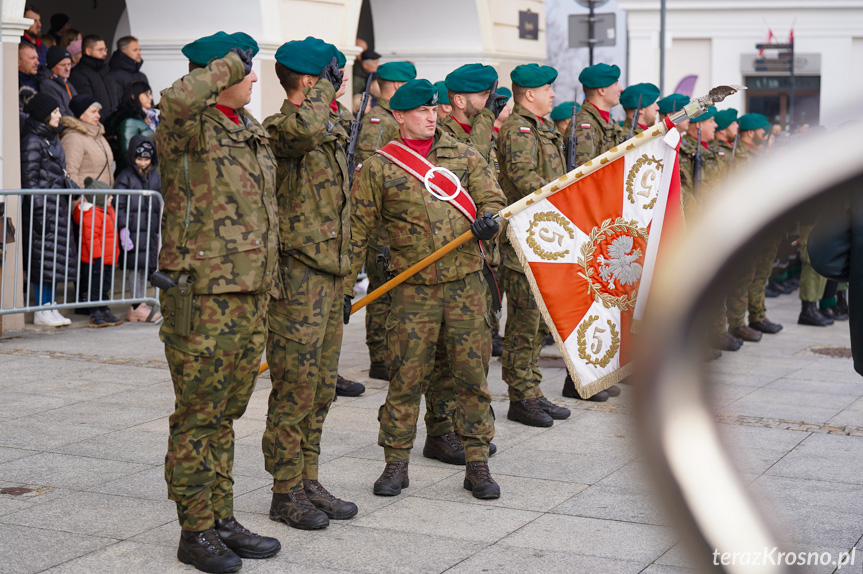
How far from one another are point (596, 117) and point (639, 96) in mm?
1077

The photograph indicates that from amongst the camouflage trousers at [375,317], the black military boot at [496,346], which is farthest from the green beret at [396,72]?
the black military boot at [496,346]

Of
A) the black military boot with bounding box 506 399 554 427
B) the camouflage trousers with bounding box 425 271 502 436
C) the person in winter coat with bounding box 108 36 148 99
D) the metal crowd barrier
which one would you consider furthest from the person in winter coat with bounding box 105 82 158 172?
the camouflage trousers with bounding box 425 271 502 436

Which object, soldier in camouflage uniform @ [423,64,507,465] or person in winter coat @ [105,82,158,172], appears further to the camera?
person in winter coat @ [105,82,158,172]

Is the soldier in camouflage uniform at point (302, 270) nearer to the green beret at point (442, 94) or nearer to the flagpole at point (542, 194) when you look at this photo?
the flagpole at point (542, 194)

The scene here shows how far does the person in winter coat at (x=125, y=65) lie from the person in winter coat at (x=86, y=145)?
73 cm

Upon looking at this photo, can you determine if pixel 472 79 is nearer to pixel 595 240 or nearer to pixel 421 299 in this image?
pixel 595 240

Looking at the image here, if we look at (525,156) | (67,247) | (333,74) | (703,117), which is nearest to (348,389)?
(525,156)

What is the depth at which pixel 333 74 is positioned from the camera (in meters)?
4.59

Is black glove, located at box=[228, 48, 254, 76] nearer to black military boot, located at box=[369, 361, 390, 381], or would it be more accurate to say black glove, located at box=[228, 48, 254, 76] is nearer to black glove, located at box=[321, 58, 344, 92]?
black glove, located at box=[321, 58, 344, 92]

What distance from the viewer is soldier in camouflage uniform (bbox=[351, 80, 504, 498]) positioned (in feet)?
16.6

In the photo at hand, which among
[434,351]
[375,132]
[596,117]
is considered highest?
[596,117]

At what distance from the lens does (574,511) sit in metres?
4.74

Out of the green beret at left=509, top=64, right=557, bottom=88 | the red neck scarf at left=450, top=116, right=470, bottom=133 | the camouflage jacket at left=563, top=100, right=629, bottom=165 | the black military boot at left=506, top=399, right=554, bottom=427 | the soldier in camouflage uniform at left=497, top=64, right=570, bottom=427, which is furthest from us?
the camouflage jacket at left=563, top=100, right=629, bottom=165

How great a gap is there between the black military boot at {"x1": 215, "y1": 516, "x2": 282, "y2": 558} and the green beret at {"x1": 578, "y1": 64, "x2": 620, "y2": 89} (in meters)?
4.75
